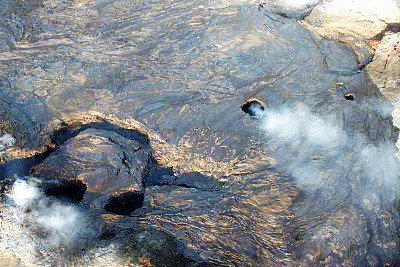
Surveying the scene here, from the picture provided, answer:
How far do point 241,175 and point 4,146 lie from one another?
276 centimetres

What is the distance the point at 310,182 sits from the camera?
9.04ft

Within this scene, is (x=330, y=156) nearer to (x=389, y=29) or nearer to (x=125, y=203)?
(x=125, y=203)

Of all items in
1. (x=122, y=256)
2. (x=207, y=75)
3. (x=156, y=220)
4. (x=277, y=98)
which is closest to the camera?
(x=122, y=256)

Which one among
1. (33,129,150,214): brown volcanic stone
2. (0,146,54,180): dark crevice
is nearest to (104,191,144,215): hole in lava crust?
(33,129,150,214): brown volcanic stone

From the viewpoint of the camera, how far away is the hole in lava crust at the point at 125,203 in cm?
274

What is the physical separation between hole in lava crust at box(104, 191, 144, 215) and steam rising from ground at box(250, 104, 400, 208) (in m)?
1.56

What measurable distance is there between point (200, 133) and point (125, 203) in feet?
3.74

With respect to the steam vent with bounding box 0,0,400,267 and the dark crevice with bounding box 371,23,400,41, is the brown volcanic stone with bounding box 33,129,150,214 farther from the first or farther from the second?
the dark crevice with bounding box 371,23,400,41

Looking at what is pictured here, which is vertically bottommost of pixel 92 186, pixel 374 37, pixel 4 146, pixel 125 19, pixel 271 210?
pixel 271 210

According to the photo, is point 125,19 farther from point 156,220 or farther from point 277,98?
point 156,220

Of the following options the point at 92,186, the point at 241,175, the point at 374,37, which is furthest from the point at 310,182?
the point at 374,37

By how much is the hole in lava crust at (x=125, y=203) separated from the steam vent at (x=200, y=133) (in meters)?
0.01

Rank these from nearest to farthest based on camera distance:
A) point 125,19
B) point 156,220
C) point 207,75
A: point 156,220 → point 207,75 → point 125,19

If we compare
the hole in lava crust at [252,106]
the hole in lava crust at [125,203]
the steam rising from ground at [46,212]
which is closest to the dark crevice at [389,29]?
the hole in lava crust at [252,106]
